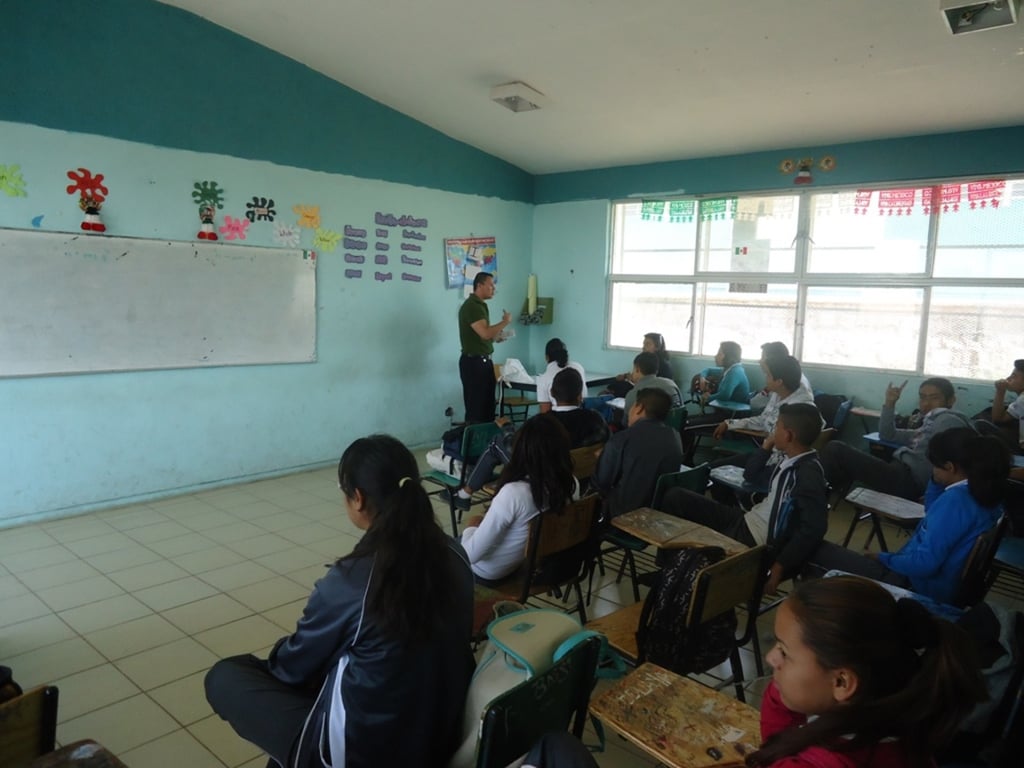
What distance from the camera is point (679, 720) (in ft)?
4.42

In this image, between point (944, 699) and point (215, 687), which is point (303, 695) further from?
point (944, 699)

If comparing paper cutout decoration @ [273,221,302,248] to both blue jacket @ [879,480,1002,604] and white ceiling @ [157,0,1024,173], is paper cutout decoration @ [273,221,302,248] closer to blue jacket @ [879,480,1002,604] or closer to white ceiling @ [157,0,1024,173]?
white ceiling @ [157,0,1024,173]

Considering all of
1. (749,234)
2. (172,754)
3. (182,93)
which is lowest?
(172,754)

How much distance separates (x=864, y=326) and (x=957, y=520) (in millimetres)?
3493

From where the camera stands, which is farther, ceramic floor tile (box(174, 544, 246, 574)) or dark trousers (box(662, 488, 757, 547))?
ceramic floor tile (box(174, 544, 246, 574))

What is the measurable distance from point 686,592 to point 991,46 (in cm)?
363

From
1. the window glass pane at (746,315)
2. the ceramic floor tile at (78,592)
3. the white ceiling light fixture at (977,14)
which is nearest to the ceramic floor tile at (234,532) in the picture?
the ceramic floor tile at (78,592)

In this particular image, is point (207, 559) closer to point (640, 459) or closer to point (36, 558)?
point (36, 558)

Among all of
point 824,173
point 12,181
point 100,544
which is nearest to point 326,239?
point 12,181

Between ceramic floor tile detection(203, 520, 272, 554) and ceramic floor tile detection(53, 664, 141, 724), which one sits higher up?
ceramic floor tile detection(203, 520, 272, 554)

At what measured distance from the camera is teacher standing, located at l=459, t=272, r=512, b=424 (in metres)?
5.49

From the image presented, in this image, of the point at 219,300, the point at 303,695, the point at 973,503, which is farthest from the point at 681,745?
the point at 219,300

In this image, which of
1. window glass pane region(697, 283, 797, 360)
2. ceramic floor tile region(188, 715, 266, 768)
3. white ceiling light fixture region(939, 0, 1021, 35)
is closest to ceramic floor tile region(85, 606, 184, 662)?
ceramic floor tile region(188, 715, 266, 768)

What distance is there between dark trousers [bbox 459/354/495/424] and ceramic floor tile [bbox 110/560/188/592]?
105 inches
